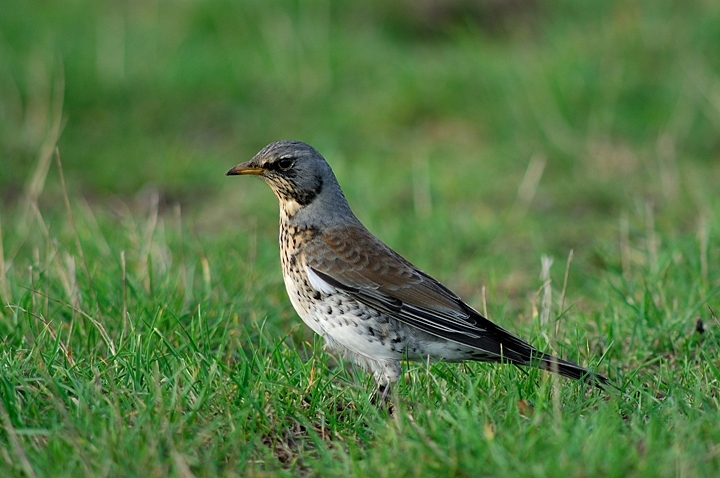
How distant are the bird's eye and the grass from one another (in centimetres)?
75

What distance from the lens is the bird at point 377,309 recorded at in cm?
410

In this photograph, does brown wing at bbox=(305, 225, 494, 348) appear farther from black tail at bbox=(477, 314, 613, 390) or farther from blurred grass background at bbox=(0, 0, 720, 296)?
blurred grass background at bbox=(0, 0, 720, 296)

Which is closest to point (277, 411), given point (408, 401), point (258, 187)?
point (408, 401)

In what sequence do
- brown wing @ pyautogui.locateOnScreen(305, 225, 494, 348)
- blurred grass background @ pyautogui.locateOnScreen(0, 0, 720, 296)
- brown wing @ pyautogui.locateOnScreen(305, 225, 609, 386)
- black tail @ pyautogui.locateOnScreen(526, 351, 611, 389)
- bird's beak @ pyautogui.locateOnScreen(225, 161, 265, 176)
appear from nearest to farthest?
black tail @ pyautogui.locateOnScreen(526, 351, 611, 389)
brown wing @ pyautogui.locateOnScreen(305, 225, 609, 386)
brown wing @ pyautogui.locateOnScreen(305, 225, 494, 348)
bird's beak @ pyautogui.locateOnScreen(225, 161, 265, 176)
blurred grass background @ pyautogui.locateOnScreen(0, 0, 720, 296)

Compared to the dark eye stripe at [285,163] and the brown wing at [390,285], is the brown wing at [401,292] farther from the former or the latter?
the dark eye stripe at [285,163]

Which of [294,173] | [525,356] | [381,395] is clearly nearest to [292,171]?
[294,173]

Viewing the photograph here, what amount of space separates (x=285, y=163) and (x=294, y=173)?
0.21 ft

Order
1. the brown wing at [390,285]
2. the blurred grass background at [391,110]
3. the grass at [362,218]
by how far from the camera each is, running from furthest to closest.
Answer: the blurred grass background at [391,110], the brown wing at [390,285], the grass at [362,218]

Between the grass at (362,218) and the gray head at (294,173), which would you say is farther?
the gray head at (294,173)

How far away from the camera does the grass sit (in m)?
3.31

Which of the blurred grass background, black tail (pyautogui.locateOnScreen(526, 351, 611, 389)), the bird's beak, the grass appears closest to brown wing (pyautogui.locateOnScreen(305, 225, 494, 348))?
the grass

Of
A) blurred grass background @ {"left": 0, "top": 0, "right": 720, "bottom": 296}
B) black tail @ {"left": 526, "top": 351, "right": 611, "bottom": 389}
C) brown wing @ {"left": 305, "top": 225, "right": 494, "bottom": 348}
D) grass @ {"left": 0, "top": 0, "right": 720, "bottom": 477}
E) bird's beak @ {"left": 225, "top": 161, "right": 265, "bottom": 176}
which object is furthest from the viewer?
blurred grass background @ {"left": 0, "top": 0, "right": 720, "bottom": 296}

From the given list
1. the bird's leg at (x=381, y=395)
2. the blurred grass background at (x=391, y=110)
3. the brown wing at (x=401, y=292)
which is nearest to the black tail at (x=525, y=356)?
the brown wing at (x=401, y=292)

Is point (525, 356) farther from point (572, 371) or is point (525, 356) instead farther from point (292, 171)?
point (292, 171)
